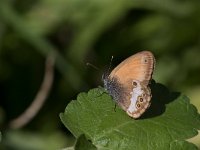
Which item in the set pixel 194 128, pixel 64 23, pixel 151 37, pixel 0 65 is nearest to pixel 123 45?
pixel 151 37

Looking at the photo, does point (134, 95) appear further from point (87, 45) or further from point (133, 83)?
point (87, 45)

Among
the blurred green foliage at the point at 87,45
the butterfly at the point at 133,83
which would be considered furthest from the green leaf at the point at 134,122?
the blurred green foliage at the point at 87,45

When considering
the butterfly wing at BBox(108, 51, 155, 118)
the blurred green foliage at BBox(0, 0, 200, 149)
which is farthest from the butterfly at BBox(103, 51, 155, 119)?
the blurred green foliage at BBox(0, 0, 200, 149)

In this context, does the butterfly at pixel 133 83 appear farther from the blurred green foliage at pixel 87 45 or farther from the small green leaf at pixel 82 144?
the blurred green foliage at pixel 87 45

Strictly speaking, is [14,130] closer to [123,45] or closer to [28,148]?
[28,148]

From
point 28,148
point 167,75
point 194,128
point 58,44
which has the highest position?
point 194,128

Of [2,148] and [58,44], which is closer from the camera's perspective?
[2,148]
